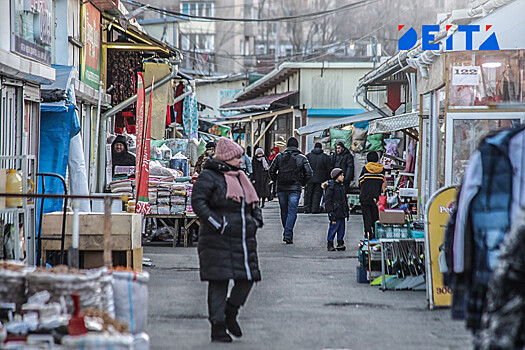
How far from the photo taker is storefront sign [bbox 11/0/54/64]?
852cm

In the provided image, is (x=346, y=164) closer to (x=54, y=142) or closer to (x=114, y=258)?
(x=54, y=142)

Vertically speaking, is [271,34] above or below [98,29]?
above

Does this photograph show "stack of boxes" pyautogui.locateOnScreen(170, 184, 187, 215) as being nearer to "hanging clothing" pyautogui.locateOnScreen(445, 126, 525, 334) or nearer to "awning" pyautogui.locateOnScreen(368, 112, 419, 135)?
"awning" pyautogui.locateOnScreen(368, 112, 419, 135)

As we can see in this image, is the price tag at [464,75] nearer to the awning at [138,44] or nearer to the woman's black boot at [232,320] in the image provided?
the woman's black boot at [232,320]

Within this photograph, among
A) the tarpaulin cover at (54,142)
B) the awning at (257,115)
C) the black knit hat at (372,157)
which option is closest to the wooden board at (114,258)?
the tarpaulin cover at (54,142)

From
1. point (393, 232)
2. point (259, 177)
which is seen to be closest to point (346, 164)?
point (259, 177)

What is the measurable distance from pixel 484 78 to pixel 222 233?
489 centimetres

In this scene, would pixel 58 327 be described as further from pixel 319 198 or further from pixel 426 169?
pixel 319 198

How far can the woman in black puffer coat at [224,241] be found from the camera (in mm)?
6957

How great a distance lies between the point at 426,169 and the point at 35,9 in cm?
680

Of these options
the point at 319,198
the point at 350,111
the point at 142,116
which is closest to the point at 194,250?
the point at 142,116

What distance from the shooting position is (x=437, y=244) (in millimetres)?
8570

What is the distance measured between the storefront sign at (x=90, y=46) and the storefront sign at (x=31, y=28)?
5.22 meters

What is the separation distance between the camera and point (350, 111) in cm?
3131
